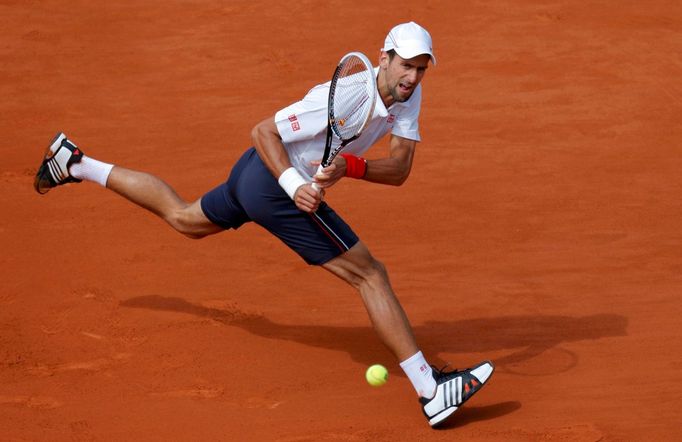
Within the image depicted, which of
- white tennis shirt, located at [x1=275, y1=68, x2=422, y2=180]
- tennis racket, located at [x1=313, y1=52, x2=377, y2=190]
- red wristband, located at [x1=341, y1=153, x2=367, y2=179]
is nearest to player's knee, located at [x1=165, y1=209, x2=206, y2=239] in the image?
white tennis shirt, located at [x1=275, y1=68, x2=422, y2=180]

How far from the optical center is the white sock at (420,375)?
20.6 ft

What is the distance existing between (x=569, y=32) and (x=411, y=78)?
22.1 feet

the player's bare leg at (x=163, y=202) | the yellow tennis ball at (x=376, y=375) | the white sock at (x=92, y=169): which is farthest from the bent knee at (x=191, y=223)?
the yellow tennis ball at (x=376, y=375)

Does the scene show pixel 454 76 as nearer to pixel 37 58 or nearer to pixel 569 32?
pixel 569 32

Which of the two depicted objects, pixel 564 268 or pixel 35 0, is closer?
pixel 564 268

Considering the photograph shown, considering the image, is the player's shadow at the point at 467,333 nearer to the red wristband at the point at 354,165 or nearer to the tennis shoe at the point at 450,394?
the tennis shoe at the point at 450,394

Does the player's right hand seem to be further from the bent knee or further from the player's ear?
the bent knee

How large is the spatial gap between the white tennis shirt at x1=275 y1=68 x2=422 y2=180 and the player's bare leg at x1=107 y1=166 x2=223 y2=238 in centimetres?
94

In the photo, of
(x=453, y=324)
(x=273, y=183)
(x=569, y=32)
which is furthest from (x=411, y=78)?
(x=569, y=32)

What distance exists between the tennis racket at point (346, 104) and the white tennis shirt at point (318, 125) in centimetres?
15

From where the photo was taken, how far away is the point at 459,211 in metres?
9.36

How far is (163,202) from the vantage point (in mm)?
7500

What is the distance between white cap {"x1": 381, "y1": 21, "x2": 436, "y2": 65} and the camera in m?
6.22

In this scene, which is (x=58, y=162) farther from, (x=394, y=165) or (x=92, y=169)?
(x=394, y=165)
